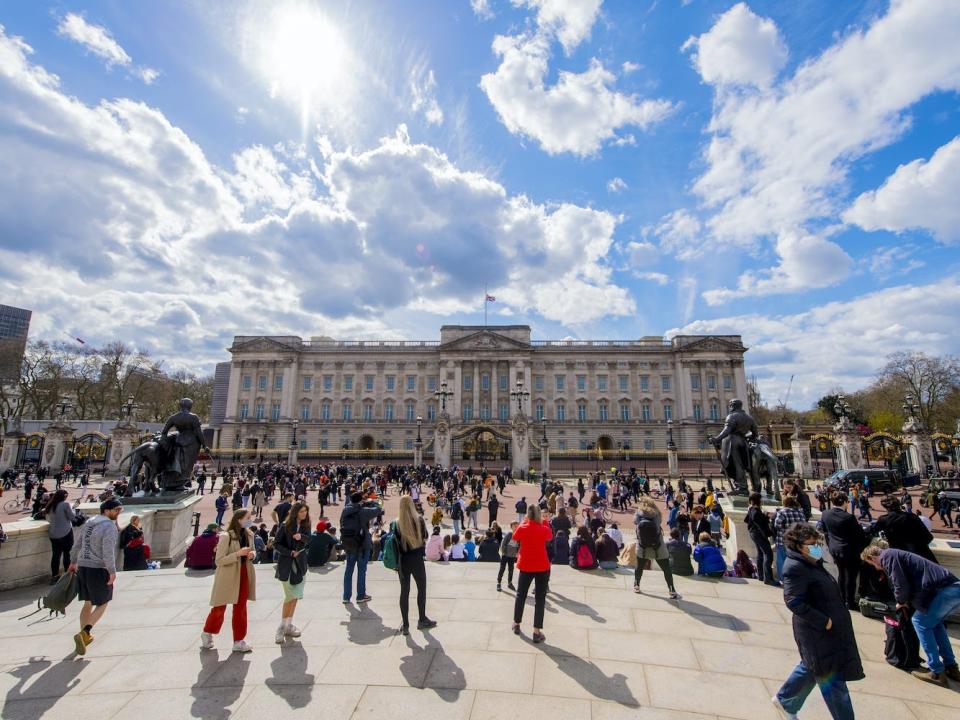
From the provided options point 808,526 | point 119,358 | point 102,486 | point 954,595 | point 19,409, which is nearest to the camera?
point 808,526

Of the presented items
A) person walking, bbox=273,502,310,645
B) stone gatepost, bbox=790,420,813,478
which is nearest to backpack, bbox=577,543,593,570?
person walking, bbox=273,502,310,645

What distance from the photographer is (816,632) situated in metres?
3.97

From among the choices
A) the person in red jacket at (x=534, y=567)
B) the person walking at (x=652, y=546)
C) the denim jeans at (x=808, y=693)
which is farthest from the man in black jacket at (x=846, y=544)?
the person in red jacket at (x=534, y=567)

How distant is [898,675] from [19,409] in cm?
7038

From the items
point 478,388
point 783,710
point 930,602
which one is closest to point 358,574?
point 783,710

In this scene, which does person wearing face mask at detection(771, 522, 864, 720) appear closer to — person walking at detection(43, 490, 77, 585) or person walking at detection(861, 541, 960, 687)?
person walking at detection(861, 541, 960, 687)

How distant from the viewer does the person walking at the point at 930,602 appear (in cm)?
497

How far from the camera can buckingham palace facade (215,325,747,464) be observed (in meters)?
64.9

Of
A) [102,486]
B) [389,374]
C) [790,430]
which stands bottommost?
[102,486]

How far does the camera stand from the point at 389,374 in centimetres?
6812

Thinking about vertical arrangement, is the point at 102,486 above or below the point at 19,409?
below

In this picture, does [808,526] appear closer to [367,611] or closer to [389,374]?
[367,611]

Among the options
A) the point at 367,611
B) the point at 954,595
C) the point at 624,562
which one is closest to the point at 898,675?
the point at 954,595

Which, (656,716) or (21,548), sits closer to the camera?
(656,716)
